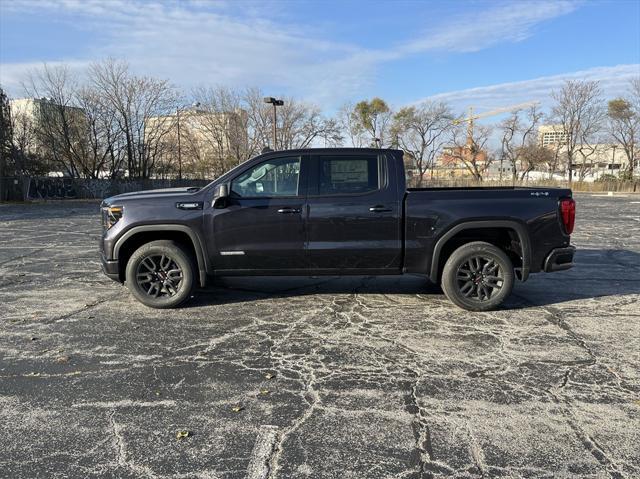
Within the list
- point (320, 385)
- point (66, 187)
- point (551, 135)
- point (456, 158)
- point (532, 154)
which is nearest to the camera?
point (320, 385)

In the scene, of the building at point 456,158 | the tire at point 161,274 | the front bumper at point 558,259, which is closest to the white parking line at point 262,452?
the tire at point 161,274

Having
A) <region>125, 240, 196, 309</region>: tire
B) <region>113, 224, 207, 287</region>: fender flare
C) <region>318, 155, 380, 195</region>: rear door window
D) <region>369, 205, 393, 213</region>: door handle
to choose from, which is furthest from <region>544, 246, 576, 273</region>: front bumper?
<region>125, 240, 196, 309</region>: tire

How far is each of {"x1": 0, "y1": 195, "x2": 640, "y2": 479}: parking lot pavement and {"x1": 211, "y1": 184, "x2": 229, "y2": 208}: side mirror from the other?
1.36m

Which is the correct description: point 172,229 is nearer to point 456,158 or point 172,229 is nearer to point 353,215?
point 353,215

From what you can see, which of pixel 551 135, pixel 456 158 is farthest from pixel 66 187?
pixel 551 135

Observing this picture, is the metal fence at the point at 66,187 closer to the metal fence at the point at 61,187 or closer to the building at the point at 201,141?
the metal fence at the point at 61,187

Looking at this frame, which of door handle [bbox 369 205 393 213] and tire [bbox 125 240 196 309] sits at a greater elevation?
door handle [bbox 369 205 393 213]

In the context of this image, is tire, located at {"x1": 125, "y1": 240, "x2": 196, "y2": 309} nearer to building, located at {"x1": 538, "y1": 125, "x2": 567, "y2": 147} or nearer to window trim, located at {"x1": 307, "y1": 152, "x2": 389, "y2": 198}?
window trim, located at {"x1": 307, "y1": 152, "x2": 389, "y2": 198}

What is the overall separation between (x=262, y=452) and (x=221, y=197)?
11.1 feet

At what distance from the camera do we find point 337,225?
18.9ft

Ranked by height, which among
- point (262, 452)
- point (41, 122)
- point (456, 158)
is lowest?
point (262, 452)

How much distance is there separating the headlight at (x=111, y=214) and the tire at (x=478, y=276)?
415 cm

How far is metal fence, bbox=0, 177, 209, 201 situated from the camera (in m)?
29.4

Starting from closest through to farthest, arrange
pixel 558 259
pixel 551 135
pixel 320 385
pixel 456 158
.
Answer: pixel 320 385
pixel 558 259
pixel 456 158
pixel 551 135
